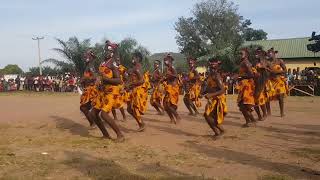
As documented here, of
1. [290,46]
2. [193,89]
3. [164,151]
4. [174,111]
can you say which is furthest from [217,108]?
[290,46]

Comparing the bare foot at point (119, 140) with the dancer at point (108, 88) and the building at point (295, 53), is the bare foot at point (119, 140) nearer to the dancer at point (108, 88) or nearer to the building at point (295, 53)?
the dancer at point (108, 88)

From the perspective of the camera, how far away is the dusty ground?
22.9ft

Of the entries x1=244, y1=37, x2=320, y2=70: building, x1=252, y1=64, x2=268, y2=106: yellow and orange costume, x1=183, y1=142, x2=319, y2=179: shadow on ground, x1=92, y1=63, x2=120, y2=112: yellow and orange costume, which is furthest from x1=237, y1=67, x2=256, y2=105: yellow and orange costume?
x1=244, y1=37, x2=320, y2=70: building

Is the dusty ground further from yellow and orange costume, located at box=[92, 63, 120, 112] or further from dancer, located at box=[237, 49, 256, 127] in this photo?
yellow and orange costume, located at box=[92, 63, 120, 112]

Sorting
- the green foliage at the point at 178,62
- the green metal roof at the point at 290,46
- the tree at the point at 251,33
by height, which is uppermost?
the tree at the point at 251,33

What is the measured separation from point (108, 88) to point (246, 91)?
11.4 ft

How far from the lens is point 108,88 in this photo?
32.3ft

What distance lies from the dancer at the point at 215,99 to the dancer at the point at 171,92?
2775 mm

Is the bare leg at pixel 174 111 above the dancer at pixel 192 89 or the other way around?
the other way around

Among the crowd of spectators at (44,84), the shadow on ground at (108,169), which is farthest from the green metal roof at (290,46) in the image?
the shadow on ground at (108,169)

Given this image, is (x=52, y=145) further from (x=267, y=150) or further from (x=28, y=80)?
(x=28, y=80)

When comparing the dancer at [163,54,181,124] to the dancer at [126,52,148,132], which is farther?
the dancer at [163,54,181,124]

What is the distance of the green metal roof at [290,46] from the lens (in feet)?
145

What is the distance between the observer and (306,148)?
28.9ft
